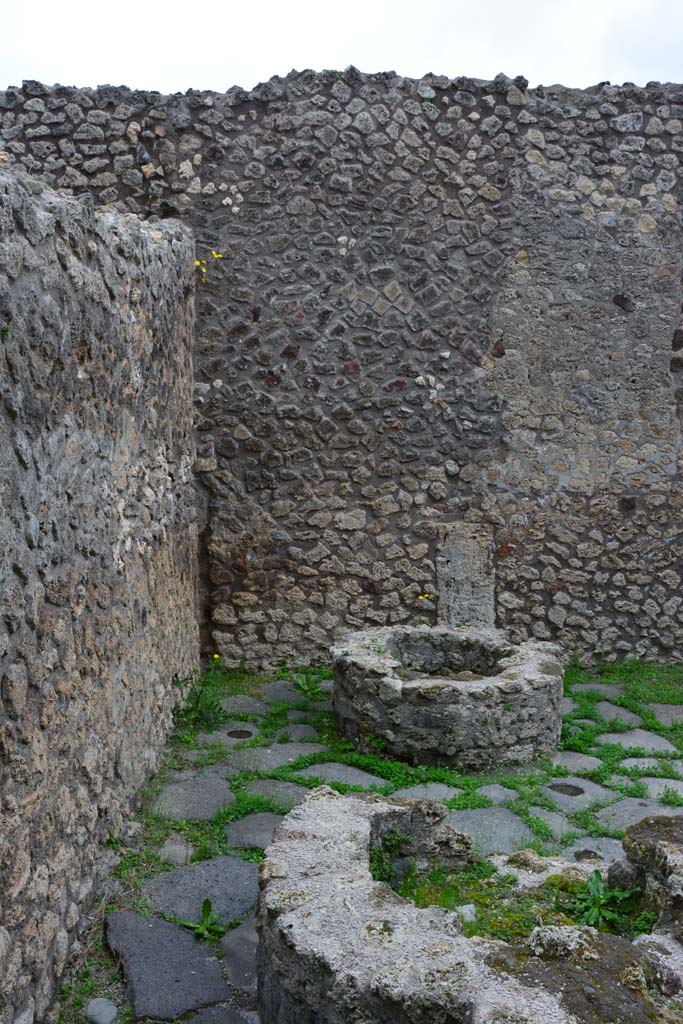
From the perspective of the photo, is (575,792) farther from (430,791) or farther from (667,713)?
(667,713)

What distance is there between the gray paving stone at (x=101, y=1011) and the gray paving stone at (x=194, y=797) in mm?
1369

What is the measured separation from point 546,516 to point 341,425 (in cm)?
175

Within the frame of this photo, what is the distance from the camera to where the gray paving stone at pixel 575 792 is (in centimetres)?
472

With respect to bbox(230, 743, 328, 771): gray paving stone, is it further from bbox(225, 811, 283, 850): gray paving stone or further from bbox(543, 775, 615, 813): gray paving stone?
bbox(543, 775, 615, 813): gray paving stone

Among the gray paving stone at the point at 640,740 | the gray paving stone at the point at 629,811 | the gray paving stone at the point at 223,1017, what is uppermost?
the gray paving stone at the point at 223,1017

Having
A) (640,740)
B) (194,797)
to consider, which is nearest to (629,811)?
(640,740)

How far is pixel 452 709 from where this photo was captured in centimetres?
515

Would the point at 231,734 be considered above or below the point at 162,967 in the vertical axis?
below

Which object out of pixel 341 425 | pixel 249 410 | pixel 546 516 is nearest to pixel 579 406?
pixel 546 516

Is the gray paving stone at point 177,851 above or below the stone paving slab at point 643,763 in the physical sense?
above

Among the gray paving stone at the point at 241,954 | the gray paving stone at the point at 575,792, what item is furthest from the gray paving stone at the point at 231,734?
the gray paving stone at the point at 241,954

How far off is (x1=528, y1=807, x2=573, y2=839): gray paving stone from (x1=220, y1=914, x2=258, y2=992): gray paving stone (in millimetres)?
1589

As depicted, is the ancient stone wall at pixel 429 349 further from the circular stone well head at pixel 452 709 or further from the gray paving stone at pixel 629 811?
the gray paving stone at pixel 629 811

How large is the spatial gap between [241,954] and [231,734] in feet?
7.98
